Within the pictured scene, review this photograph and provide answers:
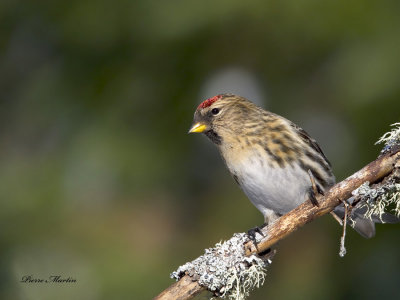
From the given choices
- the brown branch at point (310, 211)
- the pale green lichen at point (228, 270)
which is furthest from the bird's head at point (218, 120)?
the brown branch at point (310, 211)

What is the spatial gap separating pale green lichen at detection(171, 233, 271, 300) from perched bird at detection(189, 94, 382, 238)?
803mm

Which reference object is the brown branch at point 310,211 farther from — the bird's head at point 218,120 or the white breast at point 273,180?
the bird's head at point 218,120

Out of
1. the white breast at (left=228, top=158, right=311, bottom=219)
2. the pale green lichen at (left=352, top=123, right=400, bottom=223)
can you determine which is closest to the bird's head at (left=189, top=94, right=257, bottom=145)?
the white breast at (left=228, top=158, right=311, bottom=219)

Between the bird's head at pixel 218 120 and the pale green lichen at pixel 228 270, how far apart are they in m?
1.13

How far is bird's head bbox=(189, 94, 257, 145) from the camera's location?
15.9ft

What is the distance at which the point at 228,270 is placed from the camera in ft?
12.4

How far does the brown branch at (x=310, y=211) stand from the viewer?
3402 millimetres

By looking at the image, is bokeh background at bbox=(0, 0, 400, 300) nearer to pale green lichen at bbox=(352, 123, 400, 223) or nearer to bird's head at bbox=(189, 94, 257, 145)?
bird's head at bbox=(189, 94, 257, 145)

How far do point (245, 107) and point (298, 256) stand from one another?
5.73 feet

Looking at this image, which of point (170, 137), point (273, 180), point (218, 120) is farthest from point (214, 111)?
point (170, 137)

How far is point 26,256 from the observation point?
6.02 metres

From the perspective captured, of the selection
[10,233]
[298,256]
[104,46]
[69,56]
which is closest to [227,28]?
[104,46]

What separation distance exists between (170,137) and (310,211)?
9.16 ft

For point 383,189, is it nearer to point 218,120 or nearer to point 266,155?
point 266,155
